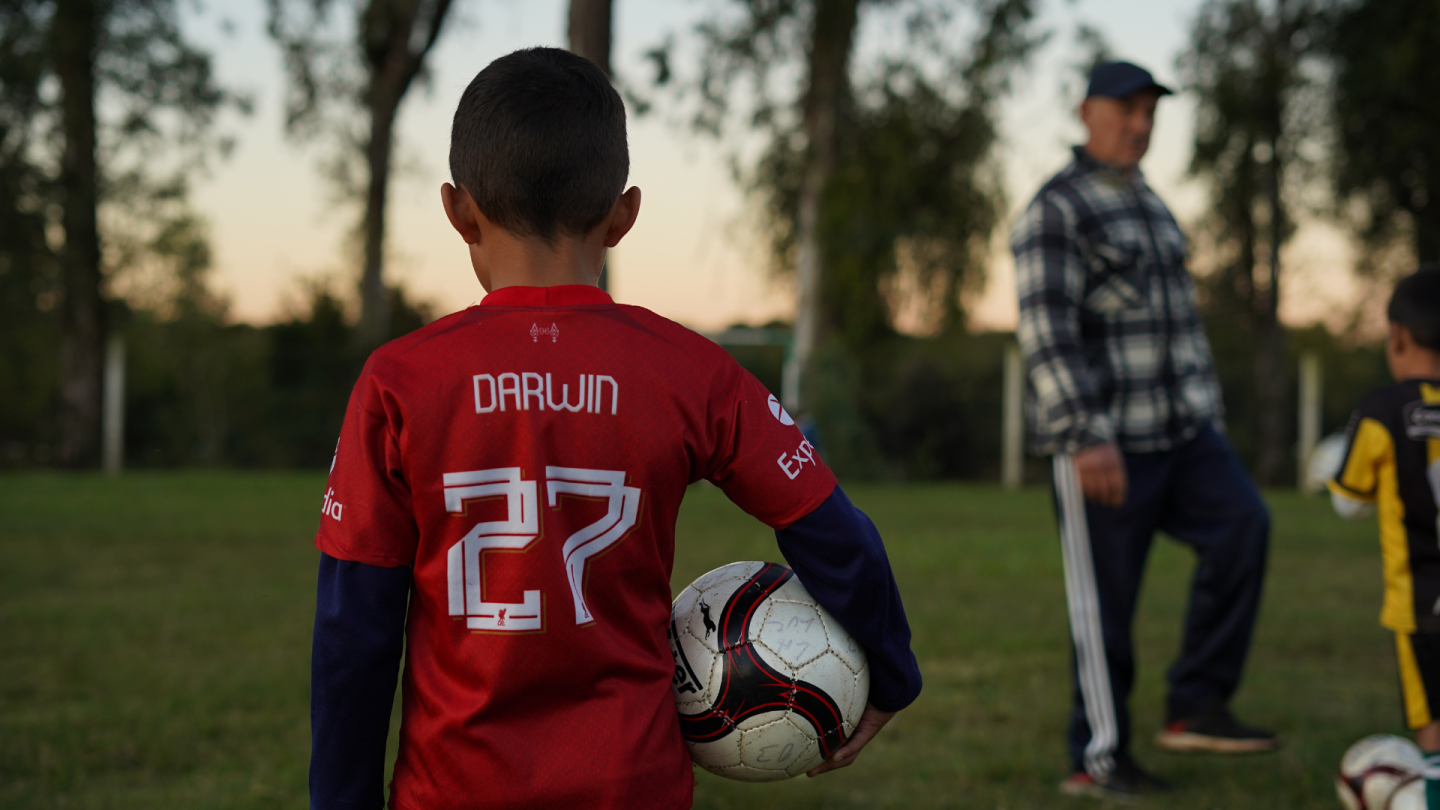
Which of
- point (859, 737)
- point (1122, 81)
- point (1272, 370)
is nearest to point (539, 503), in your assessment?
point (859, 737)

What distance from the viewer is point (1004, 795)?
3637 mm

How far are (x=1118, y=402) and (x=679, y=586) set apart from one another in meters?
4.43

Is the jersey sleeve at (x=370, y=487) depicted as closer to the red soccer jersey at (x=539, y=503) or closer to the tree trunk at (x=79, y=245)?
the red soccer jersey at (x=539, y=503)

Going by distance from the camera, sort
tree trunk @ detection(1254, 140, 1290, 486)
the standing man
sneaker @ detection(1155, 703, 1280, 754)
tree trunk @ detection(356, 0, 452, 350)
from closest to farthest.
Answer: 1. the standing man
2. sneaker @ detection(1155, 703, 1280, 754)
3. tree trunk @ detection(356, 0, 452, 350)
4. tree trunk @ detection(1254, 140, 1290, 486)

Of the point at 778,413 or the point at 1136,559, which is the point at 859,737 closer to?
the point at 778,413

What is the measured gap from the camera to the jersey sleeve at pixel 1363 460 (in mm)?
3344

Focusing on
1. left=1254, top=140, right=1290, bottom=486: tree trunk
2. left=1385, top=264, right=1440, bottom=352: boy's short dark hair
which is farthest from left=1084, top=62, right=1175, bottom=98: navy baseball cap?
left=1254, top=140, right=1290, bottom=486: tree trunk

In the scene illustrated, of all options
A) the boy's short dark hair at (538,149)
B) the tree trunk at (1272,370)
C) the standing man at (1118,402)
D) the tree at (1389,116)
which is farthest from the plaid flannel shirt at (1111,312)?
the tree trunk at (1272,370)

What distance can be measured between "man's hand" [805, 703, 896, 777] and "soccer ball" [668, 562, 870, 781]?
0.06 feet

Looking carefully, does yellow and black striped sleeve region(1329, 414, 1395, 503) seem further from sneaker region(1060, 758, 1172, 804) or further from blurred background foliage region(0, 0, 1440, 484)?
blurred background foliage region(0, 0, 1440, 484)

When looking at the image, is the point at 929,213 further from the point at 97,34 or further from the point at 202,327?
the point at 202,327

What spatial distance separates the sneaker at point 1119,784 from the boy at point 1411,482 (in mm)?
753

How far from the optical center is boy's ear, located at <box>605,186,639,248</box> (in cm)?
167

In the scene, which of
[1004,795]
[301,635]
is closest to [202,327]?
[301,635]
